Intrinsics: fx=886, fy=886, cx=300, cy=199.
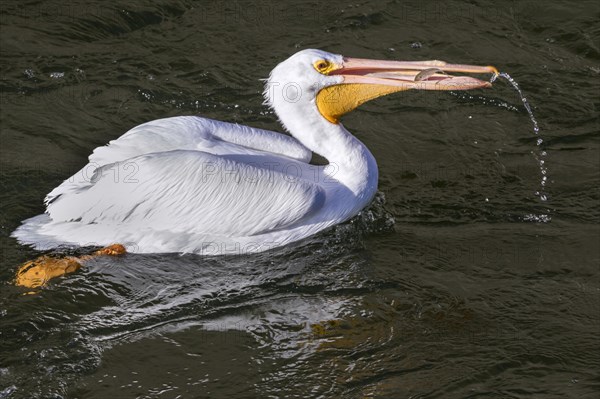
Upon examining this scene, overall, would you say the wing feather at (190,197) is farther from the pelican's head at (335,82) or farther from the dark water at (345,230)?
the pelican's head at (335,82)

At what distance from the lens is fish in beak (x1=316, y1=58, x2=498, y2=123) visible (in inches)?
201

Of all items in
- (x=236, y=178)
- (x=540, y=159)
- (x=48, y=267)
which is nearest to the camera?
(x=48, y=267)

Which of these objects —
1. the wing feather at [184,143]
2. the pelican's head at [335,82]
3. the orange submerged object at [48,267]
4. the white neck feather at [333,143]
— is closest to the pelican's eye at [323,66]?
the pelican's head at [335,82]

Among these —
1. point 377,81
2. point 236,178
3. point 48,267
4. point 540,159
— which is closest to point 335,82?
point 377,81

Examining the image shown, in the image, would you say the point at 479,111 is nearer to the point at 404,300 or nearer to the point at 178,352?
the point at 404,300

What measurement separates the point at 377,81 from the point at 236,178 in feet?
3.32

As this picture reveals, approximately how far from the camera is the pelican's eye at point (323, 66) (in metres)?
5.13

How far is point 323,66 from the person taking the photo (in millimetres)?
5156

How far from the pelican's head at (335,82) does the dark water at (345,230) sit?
0.73 m

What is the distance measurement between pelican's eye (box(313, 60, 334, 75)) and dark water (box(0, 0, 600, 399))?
0.93 m

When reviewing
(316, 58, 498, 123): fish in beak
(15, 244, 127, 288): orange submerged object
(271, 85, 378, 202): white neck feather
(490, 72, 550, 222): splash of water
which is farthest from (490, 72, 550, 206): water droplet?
(15, 244, 127, 288): orange submerged object

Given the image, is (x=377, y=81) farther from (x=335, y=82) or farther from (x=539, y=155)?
(x=539, y=155)

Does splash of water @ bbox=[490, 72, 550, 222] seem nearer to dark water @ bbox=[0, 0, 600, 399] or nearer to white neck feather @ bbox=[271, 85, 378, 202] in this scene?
dark water @ bbox=[0, 0, 600, 399]

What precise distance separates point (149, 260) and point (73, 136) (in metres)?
1.42
